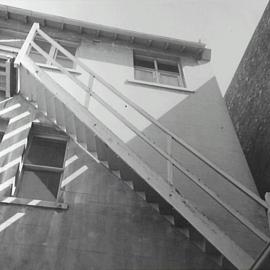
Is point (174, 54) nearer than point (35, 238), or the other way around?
point (35, 238)

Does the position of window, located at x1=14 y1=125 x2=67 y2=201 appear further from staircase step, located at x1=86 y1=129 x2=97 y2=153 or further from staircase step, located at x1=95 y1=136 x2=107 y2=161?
staircase step, located at x1=95 y1=136 x2=107 y2=161

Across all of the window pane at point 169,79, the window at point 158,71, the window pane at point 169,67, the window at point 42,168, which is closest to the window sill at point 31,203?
the window at point 42,168

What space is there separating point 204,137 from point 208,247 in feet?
11.2

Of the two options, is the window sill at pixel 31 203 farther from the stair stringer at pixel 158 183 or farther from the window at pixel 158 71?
the window at pixel 158 71

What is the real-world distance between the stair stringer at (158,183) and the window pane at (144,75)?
3.76m

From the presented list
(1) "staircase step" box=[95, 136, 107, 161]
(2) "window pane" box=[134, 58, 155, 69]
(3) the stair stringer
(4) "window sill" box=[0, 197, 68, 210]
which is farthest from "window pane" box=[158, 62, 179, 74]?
(4) "window sill" box=[0, 197, 68, 210]

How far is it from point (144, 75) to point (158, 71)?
0.60 m

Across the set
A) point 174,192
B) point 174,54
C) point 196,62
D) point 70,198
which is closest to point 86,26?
point 174,54

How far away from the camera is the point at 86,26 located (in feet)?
36.2

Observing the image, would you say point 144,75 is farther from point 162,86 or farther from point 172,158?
point 172,158

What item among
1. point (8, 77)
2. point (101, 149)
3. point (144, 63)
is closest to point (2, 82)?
point (8, 77)

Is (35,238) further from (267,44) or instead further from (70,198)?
(267,44)

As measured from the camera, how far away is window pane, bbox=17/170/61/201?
264 inches

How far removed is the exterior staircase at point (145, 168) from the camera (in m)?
5.25
